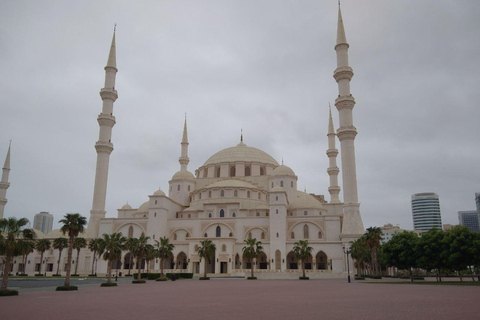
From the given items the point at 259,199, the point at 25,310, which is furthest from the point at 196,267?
the point at 25,310

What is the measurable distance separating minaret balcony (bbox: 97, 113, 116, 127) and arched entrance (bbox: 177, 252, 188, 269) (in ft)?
74.7

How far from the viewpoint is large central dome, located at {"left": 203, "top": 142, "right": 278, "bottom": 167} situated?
245 ft

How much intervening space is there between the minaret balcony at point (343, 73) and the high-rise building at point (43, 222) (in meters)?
173

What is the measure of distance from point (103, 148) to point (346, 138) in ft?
118

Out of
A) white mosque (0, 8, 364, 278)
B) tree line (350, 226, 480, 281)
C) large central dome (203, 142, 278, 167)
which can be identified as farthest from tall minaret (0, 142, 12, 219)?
tree line (350, 226, 480, 281)

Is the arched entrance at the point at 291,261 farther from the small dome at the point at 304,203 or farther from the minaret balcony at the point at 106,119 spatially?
the minaret balcony at the point at 106,119

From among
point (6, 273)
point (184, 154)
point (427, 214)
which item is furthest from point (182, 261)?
point (427, 214)

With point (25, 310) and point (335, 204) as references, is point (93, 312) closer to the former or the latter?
point (25, 310)

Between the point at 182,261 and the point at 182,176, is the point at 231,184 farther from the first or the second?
the point at 182,261

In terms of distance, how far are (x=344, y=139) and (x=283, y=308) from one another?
138 feet

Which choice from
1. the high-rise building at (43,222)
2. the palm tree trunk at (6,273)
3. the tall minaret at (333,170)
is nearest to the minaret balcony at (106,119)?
the tall minaret at (333,170)

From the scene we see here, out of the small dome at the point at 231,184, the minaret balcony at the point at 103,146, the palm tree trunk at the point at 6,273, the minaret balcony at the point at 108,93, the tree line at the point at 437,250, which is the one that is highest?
the minaret balcony at the point at 108,93

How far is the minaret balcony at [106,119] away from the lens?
5988 centimetres

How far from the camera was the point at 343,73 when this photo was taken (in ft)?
179
